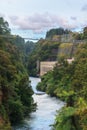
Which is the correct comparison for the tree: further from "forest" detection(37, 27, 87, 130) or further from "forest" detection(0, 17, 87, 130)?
"forest" detection(37, 27, 87, 130)

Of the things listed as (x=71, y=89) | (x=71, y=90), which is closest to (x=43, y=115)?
(x=71, y=89)

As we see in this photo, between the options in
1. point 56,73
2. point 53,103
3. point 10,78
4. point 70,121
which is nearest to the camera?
point 70,121

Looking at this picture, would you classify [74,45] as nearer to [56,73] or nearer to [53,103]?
[56,73]

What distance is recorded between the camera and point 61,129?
31.6 m

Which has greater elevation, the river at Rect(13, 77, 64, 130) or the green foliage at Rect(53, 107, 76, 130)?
the green foliage at Rect(53, 107, 76, 130)

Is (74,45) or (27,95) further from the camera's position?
(74,45)

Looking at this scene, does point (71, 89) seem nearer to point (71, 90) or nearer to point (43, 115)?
point (71, 90)

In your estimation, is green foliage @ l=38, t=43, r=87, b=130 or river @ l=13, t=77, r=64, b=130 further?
river @ l=13, t=77, r=64, b=130

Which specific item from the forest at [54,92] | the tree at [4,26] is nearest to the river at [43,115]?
the forest at [54,92]

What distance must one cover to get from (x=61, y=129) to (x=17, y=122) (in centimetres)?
1913

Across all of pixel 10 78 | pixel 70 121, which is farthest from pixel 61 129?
pixel 10 78

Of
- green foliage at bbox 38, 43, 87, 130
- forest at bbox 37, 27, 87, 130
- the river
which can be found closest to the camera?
green foliage at bbox 38, 43, 87, 130

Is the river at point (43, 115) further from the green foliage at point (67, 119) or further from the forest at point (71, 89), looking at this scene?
the green foliage at point (67, 119)

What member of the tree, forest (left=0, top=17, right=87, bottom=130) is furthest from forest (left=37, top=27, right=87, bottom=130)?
the tree
